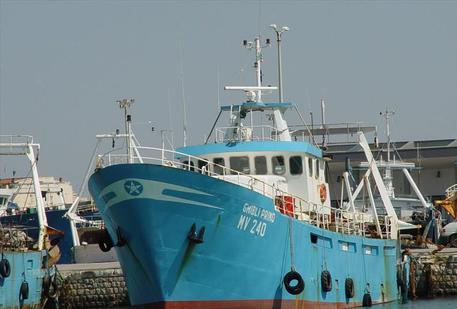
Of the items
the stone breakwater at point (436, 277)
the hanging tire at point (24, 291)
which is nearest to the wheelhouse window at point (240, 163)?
the hanging tire at point (24, 291)

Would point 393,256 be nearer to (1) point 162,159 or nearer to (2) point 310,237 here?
(2) point 310,237

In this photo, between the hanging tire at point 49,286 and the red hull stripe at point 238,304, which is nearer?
the red hull stripe at point 238,304

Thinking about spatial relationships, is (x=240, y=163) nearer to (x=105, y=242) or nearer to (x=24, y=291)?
(x=105, y=242)

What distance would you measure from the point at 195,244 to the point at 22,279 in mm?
9667

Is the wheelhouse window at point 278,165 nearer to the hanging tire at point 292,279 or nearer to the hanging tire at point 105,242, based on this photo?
the hanging tire at point 292,279

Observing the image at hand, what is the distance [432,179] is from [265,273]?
49.9m

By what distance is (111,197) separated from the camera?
28.1 metres

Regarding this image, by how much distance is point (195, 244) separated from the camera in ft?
89.8

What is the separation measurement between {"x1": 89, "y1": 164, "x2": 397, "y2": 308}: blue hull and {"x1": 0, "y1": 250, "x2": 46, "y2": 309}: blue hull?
5.89m

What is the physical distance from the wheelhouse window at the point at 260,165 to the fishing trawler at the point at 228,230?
3 centimetres

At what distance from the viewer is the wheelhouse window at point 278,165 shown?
108ft

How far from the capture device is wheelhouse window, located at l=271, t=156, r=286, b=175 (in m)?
33.0

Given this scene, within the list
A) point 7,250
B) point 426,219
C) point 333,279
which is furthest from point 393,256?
point 426,219

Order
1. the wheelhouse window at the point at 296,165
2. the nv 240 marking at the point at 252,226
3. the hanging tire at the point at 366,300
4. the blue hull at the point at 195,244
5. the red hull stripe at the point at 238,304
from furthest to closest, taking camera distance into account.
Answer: the hanging tire at the point at 366,300 < the wheelhouse window at the point at 296,165 < the nv 240 marking at the point at 252,226 < the red hull stripe at the point at 238,304 < the blue hull at the point at 195,244
